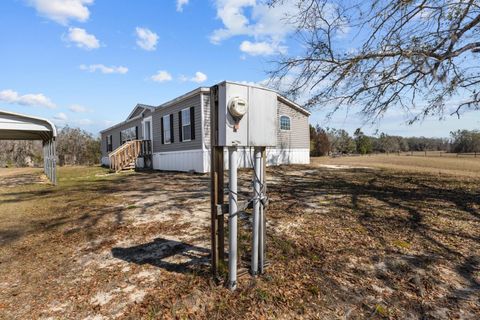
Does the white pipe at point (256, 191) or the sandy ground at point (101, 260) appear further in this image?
the white pipe at point (256, 191)

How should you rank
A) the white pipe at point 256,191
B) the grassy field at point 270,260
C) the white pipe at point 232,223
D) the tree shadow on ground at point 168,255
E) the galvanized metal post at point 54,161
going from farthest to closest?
the galvanized metal post at point 54,161
the tree shadow on ground at point 168,255
the white pipe at point 256,191
the white pipe at point 232,223
the grassy field at point 270,260

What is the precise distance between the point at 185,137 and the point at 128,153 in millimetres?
4358

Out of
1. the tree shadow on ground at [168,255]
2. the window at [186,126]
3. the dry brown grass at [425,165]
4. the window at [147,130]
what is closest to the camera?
the tree shadow on ground at [168,255]

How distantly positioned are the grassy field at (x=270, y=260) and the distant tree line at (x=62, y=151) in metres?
25.1

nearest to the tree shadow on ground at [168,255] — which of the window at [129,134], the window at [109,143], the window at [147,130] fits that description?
the window at [147,130]

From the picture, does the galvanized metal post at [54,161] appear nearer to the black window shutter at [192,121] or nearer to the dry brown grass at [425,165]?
the black window shutter at [192,121]

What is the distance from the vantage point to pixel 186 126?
1305 cm

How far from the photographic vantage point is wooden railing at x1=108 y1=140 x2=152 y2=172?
48.2 feet

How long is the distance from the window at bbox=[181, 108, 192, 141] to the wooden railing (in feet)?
13.1

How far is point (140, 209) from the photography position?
5.94m

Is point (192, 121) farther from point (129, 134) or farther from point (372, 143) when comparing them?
point (372, 143)

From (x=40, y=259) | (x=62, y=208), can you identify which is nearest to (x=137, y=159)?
(x=62, y=208)

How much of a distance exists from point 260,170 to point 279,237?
166 cm

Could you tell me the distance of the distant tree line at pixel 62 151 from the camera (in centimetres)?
2722
